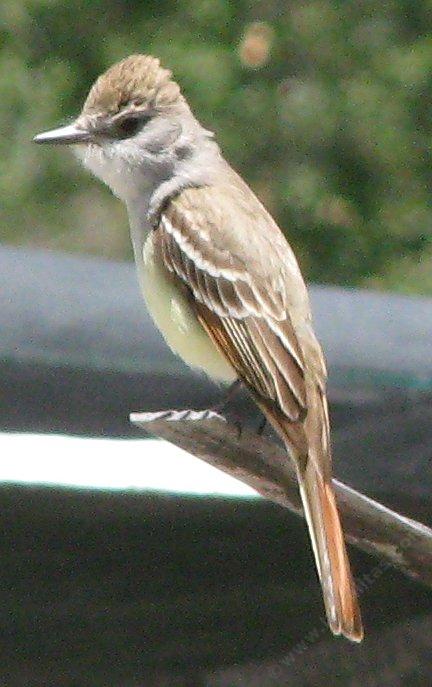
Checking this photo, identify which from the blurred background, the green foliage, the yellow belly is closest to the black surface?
the blurred background

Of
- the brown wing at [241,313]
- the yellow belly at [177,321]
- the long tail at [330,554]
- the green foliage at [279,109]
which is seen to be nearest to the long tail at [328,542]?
the long tail at [330,554]

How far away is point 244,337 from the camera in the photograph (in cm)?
380

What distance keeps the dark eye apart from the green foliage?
5.34 metres

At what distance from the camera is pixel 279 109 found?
9789 mm

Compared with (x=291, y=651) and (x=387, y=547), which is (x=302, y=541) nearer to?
(x=291, y=651)

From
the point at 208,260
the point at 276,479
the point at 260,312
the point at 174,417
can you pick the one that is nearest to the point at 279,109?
the point at 208,260

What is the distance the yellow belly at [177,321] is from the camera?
3867 millimetres

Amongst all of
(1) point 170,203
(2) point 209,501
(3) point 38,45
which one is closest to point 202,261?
(1) point 170,203

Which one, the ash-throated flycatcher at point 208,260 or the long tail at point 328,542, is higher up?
the ash-throated flycatcher at point 208,260

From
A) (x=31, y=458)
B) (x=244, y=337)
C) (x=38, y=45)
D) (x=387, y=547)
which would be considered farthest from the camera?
(x=38, y=45)

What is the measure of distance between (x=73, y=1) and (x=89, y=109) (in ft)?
19.3

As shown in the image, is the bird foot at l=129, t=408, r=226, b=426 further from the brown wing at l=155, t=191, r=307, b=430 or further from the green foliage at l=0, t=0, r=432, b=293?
the green foliage at l=0, t=0, r=432, b=293

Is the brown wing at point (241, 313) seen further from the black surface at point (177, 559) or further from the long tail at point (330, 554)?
the black surface at point (177, 559)

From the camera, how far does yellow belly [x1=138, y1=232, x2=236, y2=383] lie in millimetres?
3867
